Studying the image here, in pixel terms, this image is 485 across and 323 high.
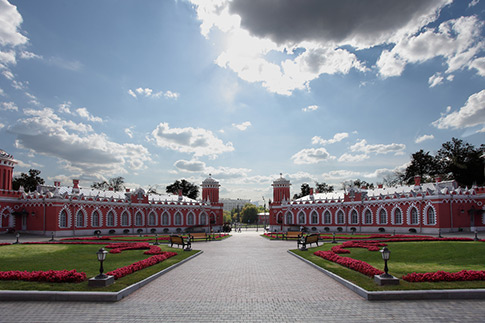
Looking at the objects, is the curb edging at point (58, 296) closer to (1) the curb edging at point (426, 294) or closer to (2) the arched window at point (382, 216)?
(1) the curb edging at point (426, 294)

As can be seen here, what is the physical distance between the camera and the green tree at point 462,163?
53969 mm

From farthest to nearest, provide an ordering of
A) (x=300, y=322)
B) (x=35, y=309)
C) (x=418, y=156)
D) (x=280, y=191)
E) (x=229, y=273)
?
1. (x=418, y=156)
2. (x=280, y=191)
3. (x=229, y=273)
4. (x=35, y=309)
5. (x=300, y=322)

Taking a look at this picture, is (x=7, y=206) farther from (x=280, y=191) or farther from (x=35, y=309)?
(x=280, y=191)

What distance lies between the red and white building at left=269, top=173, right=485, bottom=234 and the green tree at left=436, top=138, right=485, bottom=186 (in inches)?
499

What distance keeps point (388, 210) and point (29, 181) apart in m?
66.8

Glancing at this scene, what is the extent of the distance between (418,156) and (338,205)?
2966 cm

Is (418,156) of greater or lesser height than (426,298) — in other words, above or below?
above

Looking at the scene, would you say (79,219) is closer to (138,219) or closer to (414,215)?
(138,219)

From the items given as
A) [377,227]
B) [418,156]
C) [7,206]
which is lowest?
[377,227]

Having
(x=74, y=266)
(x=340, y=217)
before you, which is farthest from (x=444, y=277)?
(x=340, y=217)

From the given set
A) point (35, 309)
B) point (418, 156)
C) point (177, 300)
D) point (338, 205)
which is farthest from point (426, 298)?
point (418, 156)

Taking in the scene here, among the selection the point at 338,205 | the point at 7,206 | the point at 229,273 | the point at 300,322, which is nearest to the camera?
the point at 300,322

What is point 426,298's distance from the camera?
10.1m

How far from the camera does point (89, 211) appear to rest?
44.6 meters
